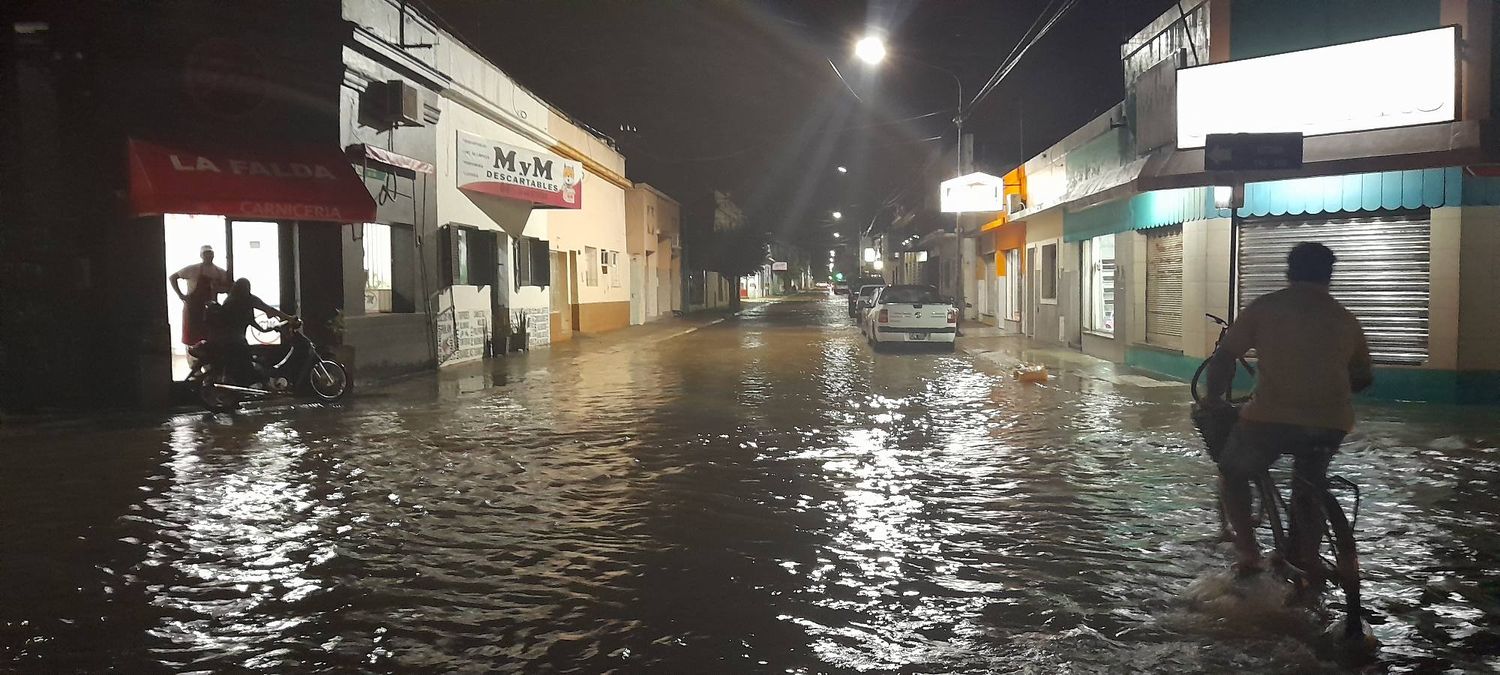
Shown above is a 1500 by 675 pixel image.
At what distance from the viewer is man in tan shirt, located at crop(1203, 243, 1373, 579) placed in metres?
5.03

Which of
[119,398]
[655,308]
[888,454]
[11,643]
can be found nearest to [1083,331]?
[888,454]

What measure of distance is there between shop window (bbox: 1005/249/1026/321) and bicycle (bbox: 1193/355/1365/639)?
25496 mm

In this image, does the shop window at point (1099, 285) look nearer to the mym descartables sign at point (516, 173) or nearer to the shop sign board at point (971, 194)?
the shop sign board at point (971, 194)

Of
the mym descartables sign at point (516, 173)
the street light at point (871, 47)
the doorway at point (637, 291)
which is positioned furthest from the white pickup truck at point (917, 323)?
the doorway at point (637, 291)

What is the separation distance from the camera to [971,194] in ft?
93.2

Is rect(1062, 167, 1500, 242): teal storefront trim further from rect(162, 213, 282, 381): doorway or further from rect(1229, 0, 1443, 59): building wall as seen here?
rect(162, 213, 282, 381): doorway

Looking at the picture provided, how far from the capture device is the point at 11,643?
193 inches

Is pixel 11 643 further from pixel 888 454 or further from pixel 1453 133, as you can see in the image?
pixel 1453 133

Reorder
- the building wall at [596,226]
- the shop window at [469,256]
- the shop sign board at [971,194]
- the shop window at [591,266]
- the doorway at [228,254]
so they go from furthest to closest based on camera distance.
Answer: the shop window at [591,266] < the building wall at [596,226] < the shop sign board at [971,194] < the shop window at [469,256] < the doorway at [228,254]

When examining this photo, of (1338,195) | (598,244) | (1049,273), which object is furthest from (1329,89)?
(598,244)

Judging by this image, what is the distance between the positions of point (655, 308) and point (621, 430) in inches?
1349

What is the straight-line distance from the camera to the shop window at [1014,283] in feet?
103

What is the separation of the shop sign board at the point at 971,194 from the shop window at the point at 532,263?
1061 centimetres

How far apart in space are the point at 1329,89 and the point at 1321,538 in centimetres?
1134
